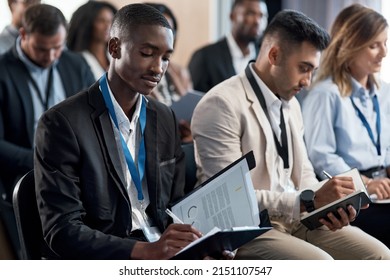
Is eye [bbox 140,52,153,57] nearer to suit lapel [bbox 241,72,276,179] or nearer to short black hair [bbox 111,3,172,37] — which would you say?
short black hair [bbox 111,3,172,37]

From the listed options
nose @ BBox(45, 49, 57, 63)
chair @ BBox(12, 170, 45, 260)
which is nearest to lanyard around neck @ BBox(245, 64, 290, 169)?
chair @ BBox(12, 170, 45, 260)

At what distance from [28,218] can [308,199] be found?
899 mm

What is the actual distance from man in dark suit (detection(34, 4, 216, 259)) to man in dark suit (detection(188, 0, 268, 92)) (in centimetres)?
259

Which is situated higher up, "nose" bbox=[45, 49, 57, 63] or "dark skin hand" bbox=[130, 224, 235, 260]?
"nose" bbox=[45, 49, 57, 63]

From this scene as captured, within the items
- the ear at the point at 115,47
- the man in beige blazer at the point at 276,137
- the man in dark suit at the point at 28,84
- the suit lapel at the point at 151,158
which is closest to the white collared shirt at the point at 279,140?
the man in beige blazer at the point at 276,137

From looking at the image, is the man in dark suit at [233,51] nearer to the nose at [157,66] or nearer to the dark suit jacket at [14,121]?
the dark suit jacket at [14,121]

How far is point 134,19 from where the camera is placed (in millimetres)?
2248

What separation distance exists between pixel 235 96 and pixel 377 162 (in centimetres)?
89

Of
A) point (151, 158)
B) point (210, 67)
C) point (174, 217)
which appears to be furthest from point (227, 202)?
point (210, 67)

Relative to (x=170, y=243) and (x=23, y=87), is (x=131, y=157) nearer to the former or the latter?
(x=170, y=243)

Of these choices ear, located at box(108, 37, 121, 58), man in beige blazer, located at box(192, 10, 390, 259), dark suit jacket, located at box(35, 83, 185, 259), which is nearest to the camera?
dark suit jacket, located at box(35, 83, 185, 259)

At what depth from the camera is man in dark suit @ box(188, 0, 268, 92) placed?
16.3 feet

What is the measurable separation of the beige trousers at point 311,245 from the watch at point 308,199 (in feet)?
0.35

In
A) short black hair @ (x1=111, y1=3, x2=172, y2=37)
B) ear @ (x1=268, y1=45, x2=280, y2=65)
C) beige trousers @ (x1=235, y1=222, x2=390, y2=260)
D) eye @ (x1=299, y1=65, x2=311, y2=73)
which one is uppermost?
short black hair @ (x1=111, y1=3, x2=172, y2=37)
